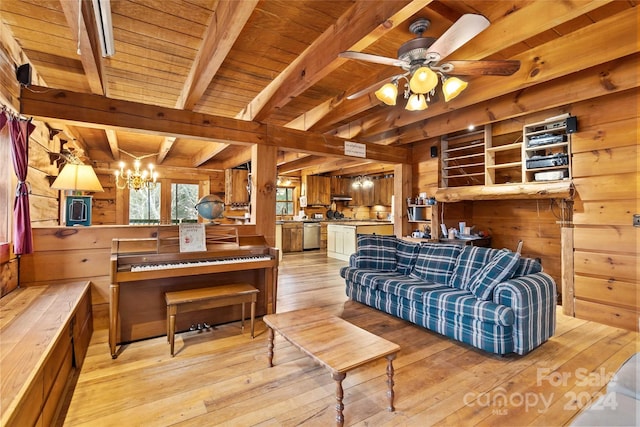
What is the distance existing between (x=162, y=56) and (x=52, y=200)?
2522 millimetres

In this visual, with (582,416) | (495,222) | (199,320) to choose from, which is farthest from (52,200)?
(495,222)

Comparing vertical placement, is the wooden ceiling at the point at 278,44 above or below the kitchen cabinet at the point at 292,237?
above

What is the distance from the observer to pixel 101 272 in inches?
112

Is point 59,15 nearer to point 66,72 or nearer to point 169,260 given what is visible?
point 66,72

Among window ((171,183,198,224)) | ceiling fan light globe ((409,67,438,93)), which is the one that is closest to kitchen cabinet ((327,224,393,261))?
window ((171,183,198,224))

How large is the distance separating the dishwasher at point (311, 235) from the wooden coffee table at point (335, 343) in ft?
19.2

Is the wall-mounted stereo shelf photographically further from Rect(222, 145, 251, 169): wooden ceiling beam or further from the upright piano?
Rect(222, 145, 251, 169): wooden ceiling beam

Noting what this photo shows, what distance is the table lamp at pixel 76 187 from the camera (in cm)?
275

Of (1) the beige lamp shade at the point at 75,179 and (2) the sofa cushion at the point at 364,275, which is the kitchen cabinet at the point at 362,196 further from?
(1) the beige lamp shade at the point at 75,179

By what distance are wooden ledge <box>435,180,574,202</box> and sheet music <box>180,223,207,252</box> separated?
3456 mm

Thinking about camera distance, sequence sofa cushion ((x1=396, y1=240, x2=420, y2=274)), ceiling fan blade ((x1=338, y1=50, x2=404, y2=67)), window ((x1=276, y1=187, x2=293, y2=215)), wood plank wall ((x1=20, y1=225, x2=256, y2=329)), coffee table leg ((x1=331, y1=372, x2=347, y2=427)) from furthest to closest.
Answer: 1. window ((x1=276, y1=187, x2=293, y2=215))
2. sofa cushion ((x1=396, y1=240, x2=420, y2=274))
3. wood plank wall ((x1=20, y1=225, x2=256, y2=329))
4. ceiling fan blade ((x1=338, y1=50, x2=404, y2=67))
5. coffee table leg ((x1=331, y1=372, x2=347, y2=427))

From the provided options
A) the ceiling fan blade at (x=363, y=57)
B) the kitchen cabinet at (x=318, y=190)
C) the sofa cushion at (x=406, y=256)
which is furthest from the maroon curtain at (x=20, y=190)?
the kitchen cabinet at (x=318, y=190)

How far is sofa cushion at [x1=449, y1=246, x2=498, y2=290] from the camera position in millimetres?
2971

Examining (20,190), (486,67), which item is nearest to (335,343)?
(486,67)
